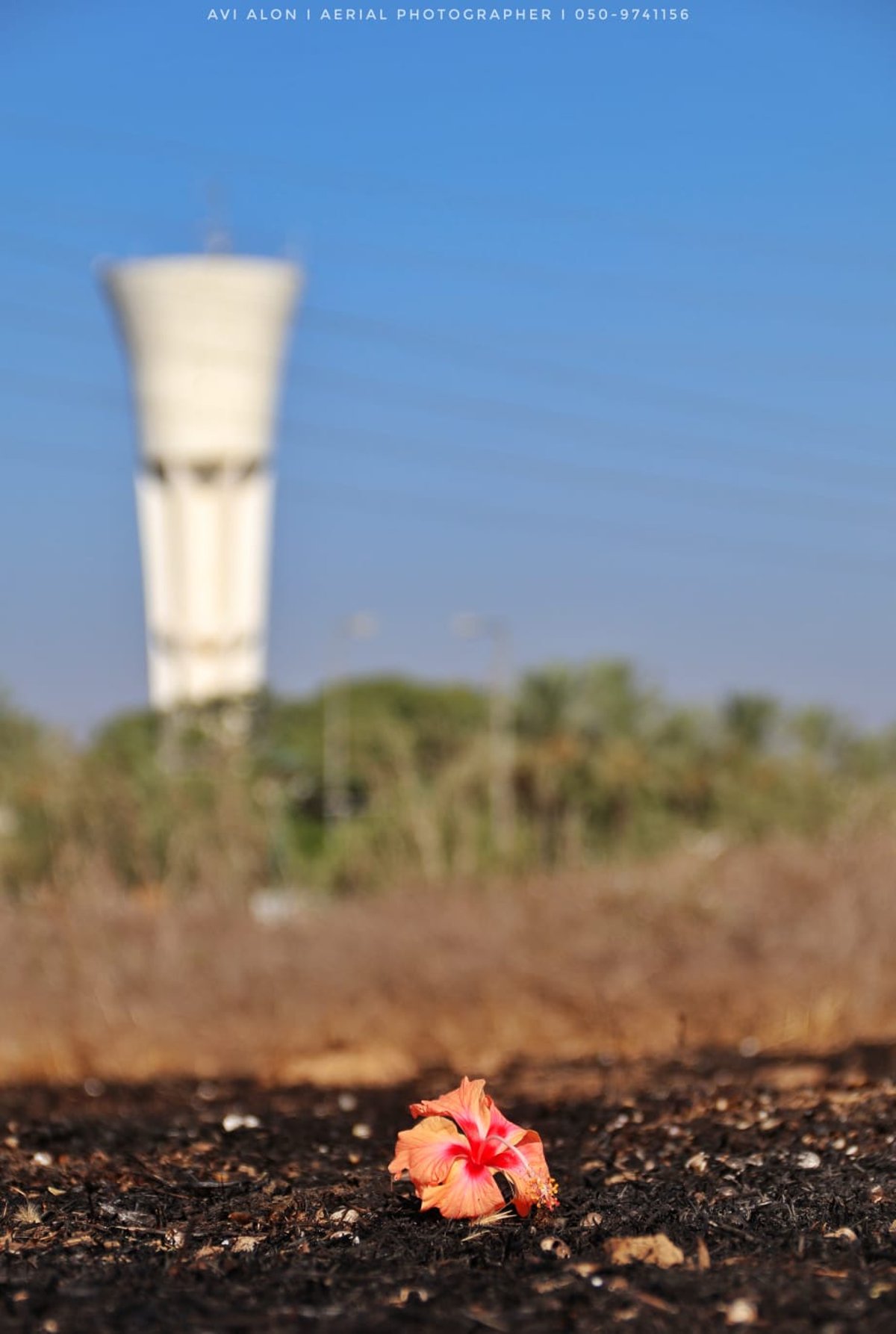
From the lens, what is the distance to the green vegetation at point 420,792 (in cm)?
1322

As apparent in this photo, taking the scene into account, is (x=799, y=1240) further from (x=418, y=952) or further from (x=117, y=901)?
(x=117, y=901)

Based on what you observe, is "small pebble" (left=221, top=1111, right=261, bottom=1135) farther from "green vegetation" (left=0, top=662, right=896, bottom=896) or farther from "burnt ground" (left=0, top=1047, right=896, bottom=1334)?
"green vegetation" (left=0, top=662, right=896, bottom=896)

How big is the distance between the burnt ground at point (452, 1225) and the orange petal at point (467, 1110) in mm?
200

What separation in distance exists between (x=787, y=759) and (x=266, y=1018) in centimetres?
1458

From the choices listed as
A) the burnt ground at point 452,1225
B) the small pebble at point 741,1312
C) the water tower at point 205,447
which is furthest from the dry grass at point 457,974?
the water tower at point 205,447

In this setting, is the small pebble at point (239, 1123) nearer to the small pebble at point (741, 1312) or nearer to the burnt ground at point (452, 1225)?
the burnt ground at point (452, 1225)

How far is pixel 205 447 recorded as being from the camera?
182 ft

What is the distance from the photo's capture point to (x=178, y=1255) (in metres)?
3.04

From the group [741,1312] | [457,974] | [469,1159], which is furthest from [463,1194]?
[457,974]

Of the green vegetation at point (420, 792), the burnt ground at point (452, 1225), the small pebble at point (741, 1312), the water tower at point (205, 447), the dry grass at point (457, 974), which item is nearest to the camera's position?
the small pebble at point (741, 1312)

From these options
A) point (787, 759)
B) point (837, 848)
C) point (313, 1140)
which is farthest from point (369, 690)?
point (313, 1140)

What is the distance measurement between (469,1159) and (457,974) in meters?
5.61

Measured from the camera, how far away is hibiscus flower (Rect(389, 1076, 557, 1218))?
312cm

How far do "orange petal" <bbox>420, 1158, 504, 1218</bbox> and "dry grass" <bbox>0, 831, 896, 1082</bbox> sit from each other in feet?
12.4
